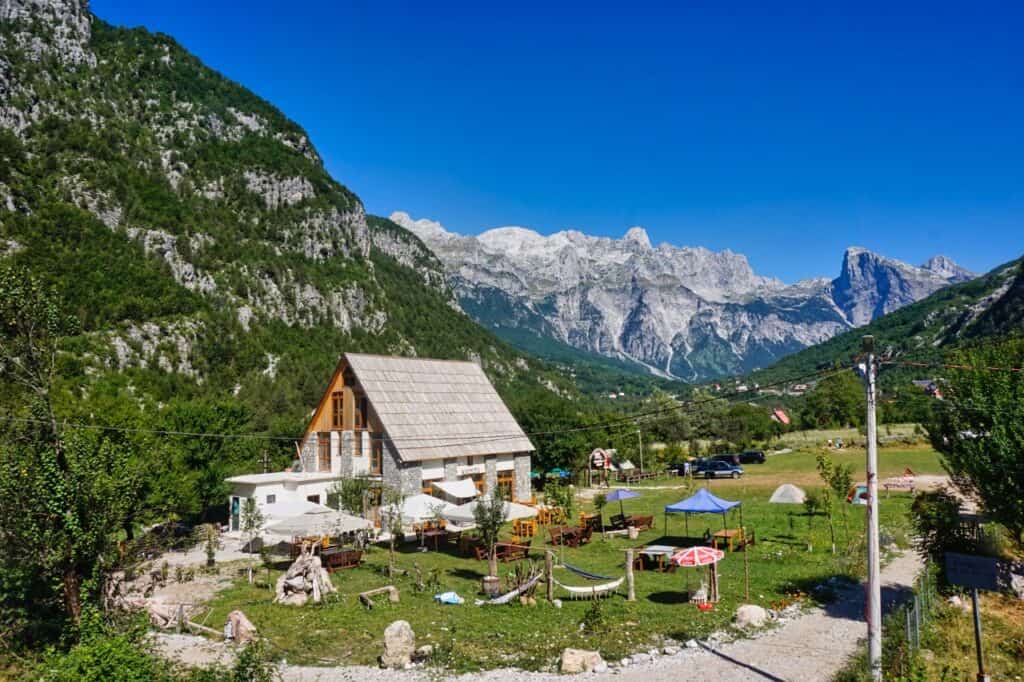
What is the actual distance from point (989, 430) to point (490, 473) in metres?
27.4

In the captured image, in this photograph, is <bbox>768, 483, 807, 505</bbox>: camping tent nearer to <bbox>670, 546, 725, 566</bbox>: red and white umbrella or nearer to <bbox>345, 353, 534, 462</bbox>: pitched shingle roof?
<bbox>670, 546, 725, 566</bbox>: red and white umbrella

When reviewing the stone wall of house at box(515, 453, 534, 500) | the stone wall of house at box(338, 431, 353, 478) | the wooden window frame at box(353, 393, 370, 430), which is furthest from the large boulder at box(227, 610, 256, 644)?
the stone wall of house at box(515, 453, 534, 500)

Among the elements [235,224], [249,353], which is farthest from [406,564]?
[235,224]

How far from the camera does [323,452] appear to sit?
37.6 meters

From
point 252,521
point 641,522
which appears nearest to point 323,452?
point 252,521

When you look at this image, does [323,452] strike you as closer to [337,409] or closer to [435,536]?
[337,409]

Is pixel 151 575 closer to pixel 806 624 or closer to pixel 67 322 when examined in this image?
pixel 67 322

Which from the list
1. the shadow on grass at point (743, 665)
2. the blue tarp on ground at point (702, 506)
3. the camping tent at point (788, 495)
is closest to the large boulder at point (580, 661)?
the shadow on grass at point (743, 665)

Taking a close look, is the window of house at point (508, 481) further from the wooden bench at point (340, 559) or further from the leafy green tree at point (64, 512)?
the leafy green tree at point (64, 512)

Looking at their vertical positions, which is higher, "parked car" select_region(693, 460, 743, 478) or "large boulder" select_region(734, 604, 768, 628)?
"large boulder" select_region(734, 604, 768, 628)

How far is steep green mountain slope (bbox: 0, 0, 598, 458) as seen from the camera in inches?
2842

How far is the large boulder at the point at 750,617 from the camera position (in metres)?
15.5

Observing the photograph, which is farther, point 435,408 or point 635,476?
point 635,476

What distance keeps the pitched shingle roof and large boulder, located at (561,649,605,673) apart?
2119 cm
